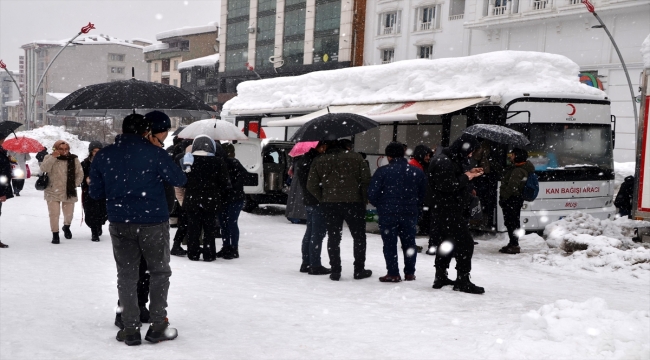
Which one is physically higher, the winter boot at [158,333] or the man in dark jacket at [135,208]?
the man in dark jacket at [135,208]

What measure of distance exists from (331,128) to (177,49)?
64986mm

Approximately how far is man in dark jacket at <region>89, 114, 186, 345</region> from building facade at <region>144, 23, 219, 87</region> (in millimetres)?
64230

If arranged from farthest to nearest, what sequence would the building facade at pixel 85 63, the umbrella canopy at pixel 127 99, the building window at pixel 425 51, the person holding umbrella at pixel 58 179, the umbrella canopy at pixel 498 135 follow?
1. the building facade at pixel 85 63
2. the building window at pixel 425 51
3. the person holding umbrella at pixel 58 179
4. the umbrella canopy at pixel 498 135
5. the umbrella canopy at pixel 127 99

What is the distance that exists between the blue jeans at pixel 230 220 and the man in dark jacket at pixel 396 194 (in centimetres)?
241

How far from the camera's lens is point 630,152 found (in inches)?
1067

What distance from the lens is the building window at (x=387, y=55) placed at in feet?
129

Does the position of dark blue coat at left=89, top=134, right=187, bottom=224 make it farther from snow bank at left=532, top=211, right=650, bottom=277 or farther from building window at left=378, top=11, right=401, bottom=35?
building window at left=378, top=11, right=401, bottom=35

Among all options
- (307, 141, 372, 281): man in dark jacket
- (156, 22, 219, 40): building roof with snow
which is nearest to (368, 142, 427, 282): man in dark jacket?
(307, 141, 372, 281): man in dark jacket

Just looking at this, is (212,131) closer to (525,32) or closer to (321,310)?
(321,310)

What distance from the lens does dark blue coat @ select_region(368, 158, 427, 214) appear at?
7.59 meters

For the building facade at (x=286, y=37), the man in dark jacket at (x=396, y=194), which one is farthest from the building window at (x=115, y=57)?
the man in dark jacket at (x=396, y=194)

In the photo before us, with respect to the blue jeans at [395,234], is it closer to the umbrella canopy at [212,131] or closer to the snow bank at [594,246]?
the snow bank at [594,246]

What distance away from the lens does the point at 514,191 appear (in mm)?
10461

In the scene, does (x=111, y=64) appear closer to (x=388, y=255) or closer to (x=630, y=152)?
(x=630, y=152)
